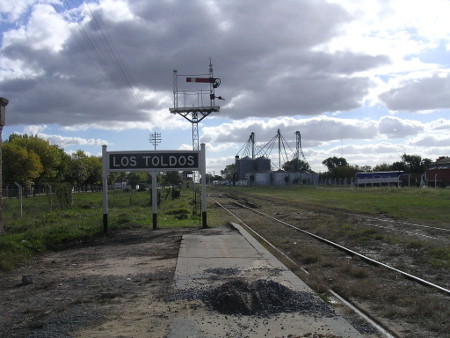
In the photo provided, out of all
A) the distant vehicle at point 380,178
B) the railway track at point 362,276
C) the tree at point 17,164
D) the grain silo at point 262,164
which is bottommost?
the railway track at point 362,276

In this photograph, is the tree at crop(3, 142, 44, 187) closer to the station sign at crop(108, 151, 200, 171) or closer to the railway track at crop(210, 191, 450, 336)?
the station sign at crop(108, 151, 200, 171)

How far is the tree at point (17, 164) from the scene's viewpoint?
216 feet

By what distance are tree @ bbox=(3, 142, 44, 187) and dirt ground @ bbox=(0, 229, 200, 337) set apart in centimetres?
5693

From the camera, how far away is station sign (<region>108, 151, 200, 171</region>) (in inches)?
733

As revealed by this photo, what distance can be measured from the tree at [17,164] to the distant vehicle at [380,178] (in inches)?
2416

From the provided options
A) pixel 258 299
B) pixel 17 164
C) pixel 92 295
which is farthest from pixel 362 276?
pixel 17 164

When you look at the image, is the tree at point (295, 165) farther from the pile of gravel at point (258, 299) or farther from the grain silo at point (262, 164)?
the pile of gravel at point (258, 299)

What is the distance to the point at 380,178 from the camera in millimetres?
95875

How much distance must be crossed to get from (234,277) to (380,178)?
91.5 m

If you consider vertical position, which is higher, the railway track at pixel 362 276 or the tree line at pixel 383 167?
the tree line at pixel 383 167

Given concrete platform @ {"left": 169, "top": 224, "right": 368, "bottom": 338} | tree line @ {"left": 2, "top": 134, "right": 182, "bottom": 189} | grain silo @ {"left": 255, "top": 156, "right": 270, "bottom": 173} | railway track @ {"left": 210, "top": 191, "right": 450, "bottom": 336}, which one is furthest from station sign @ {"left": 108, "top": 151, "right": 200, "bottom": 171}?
grain silo @ {"left": 255, "top": 156, "right": 270, "bottom": 173}

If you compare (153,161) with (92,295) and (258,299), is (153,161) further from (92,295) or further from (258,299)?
(258,299)

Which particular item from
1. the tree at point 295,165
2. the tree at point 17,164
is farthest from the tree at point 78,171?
the tree at point 295,165

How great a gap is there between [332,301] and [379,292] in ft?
3.71
